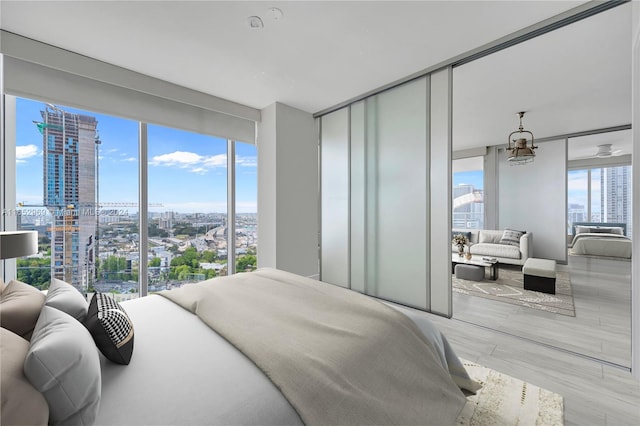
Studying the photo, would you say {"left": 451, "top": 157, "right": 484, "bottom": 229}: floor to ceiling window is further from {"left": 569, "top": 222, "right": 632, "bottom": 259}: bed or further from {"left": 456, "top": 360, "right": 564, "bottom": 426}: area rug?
{"left": 456, "top": 360, "right": 564, "bottom": 426}: area rug

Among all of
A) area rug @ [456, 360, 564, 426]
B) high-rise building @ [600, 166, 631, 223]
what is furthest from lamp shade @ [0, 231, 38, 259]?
high-rise building @ [600, 166, 631, 223]

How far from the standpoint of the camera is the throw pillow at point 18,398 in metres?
0.68

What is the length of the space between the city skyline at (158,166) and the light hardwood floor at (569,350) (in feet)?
10.6

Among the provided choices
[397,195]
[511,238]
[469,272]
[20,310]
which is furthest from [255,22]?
[511,238]

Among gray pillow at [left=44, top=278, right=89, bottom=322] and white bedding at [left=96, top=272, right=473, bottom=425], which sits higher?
gray pillow at [left=44, top=278, right=89, bottom=322]

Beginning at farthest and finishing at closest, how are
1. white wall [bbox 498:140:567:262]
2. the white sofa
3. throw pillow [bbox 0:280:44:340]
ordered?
white wall [bbox 498:140:567:262] < the white sofa < throw pillow [bbox 0:280:44:340]

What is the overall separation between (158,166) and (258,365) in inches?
128

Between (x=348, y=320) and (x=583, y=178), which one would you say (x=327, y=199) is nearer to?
(x=348, y=320)

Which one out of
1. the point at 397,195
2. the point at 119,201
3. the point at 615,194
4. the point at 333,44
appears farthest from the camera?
the point at 615,194

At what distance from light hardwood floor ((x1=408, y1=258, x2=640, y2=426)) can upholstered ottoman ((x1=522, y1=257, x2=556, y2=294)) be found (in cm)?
31

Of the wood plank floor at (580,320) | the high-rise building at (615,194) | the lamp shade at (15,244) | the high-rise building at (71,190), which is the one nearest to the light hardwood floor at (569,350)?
the wood plank floor at (580,320)

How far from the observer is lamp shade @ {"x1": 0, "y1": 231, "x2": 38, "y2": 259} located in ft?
5.65

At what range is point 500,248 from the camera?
215 inches

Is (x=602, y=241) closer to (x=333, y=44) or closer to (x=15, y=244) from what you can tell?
(x=333, y=44)
